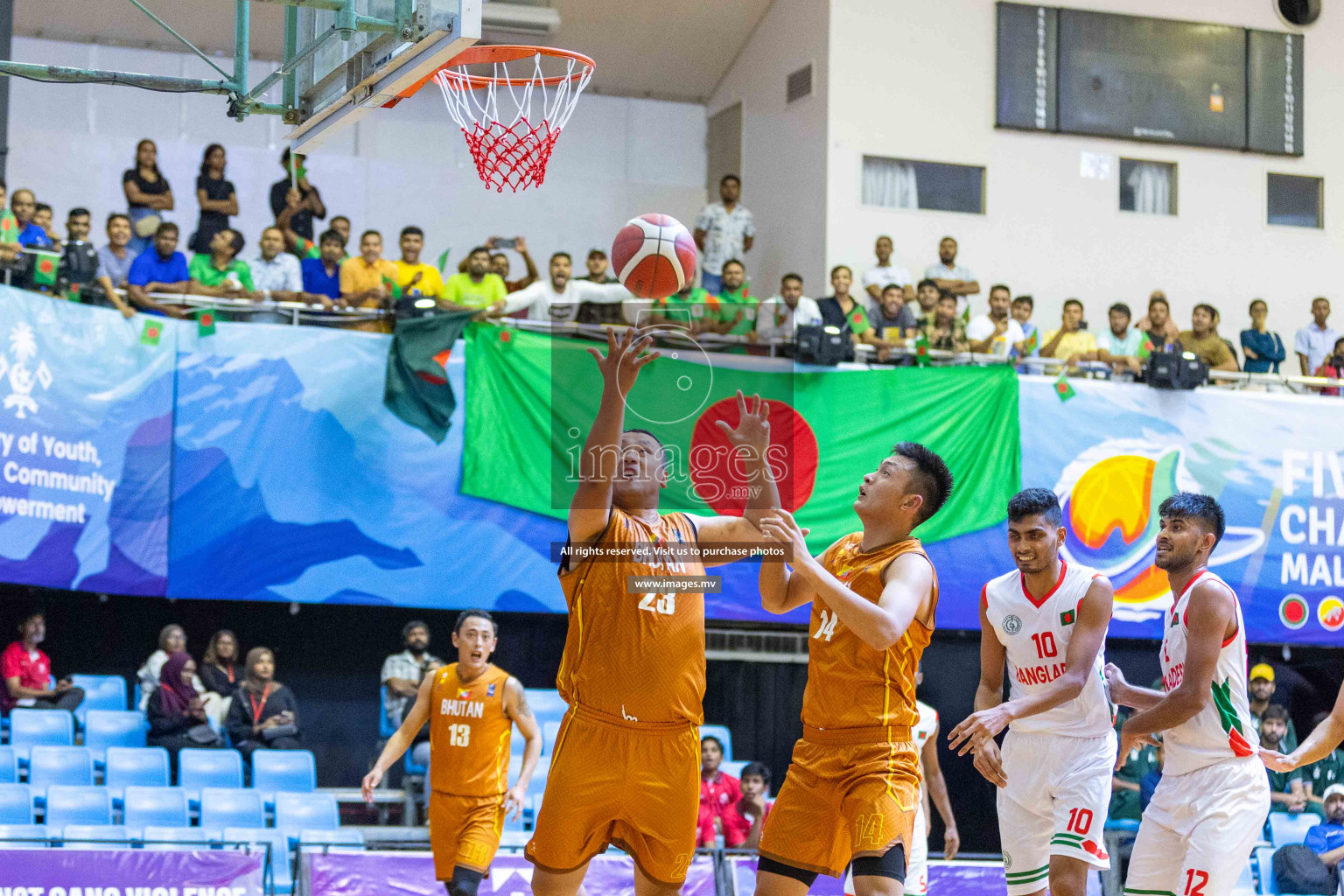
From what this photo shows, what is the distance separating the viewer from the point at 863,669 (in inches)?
236

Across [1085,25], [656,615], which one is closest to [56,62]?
[1085,25]

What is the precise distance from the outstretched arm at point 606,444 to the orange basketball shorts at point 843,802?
130cm

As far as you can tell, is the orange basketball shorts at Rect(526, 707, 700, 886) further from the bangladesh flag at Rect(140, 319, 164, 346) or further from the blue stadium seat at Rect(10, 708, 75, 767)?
the bangladesh flag at Rect(140, 319, 164, 346)

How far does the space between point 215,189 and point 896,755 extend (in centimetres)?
1196

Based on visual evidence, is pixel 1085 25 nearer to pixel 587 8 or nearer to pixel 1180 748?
pixel 587 8

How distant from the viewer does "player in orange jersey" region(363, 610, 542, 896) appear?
9.35m

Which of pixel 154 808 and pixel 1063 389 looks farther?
pixel 1063 389

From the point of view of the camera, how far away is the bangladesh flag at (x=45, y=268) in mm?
12469

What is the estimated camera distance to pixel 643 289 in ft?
24.1

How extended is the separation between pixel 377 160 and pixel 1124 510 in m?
10.8

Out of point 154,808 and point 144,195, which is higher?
point 144,195

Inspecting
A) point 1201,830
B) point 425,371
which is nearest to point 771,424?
point 425,371

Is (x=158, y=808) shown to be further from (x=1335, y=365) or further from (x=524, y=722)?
(x=1335, y=365)

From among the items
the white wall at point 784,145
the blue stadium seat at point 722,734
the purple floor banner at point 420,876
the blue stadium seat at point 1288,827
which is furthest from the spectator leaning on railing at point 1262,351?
the purple floor banner at point 420,876
